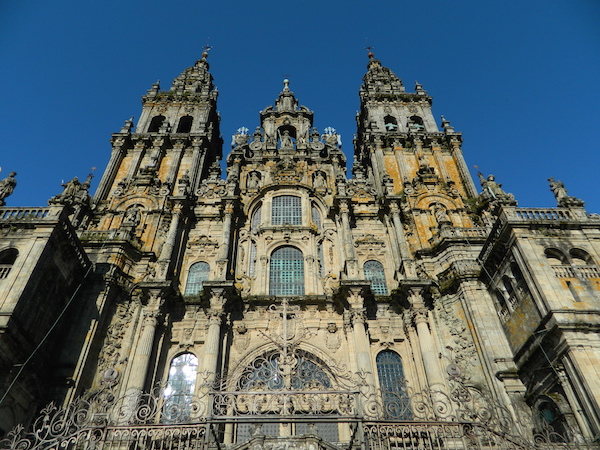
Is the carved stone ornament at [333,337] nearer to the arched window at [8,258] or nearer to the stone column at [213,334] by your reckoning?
the stone column at [213,334]

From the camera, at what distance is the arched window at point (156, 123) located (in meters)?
29.6

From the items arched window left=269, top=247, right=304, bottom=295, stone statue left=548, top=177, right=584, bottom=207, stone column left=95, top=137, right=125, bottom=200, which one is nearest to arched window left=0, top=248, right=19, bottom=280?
stone column left=95, top=137, right=125, bottom=200

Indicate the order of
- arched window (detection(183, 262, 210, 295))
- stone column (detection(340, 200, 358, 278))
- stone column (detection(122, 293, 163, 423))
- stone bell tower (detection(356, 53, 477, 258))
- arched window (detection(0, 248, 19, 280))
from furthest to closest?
1. stone bell tower (detection(356, 53, 477, 258))
2. arched window (detection(183, 262, 210, 295))
3. stone column (detection(340, 200, 358, 278))
4. stone column (detection(122, 293, 163, 423))
5. arched window (detection(0, 248, 19, 280))

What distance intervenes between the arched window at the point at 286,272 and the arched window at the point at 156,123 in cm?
1471

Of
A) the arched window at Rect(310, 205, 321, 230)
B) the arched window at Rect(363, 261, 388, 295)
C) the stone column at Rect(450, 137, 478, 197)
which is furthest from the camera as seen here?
the stone column at Rect(450, 137, 478, 197)

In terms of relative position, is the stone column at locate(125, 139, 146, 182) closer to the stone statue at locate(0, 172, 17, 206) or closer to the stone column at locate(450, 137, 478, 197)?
the stone statue at locate(0, 172, 17, 206)

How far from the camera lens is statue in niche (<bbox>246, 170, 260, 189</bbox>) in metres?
24.8

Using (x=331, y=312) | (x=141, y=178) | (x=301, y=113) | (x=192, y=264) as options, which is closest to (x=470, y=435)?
(x=331, y=312)

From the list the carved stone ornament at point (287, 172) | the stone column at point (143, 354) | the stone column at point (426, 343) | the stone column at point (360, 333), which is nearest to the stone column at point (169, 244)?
the stone column at point (143, 354)

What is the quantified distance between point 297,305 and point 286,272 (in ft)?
7.72

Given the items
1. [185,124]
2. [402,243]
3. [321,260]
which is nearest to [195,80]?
[185,124]

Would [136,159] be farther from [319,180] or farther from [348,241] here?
[348,241]

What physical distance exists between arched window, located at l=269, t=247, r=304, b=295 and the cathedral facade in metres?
0.11

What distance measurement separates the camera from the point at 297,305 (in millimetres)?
18594
